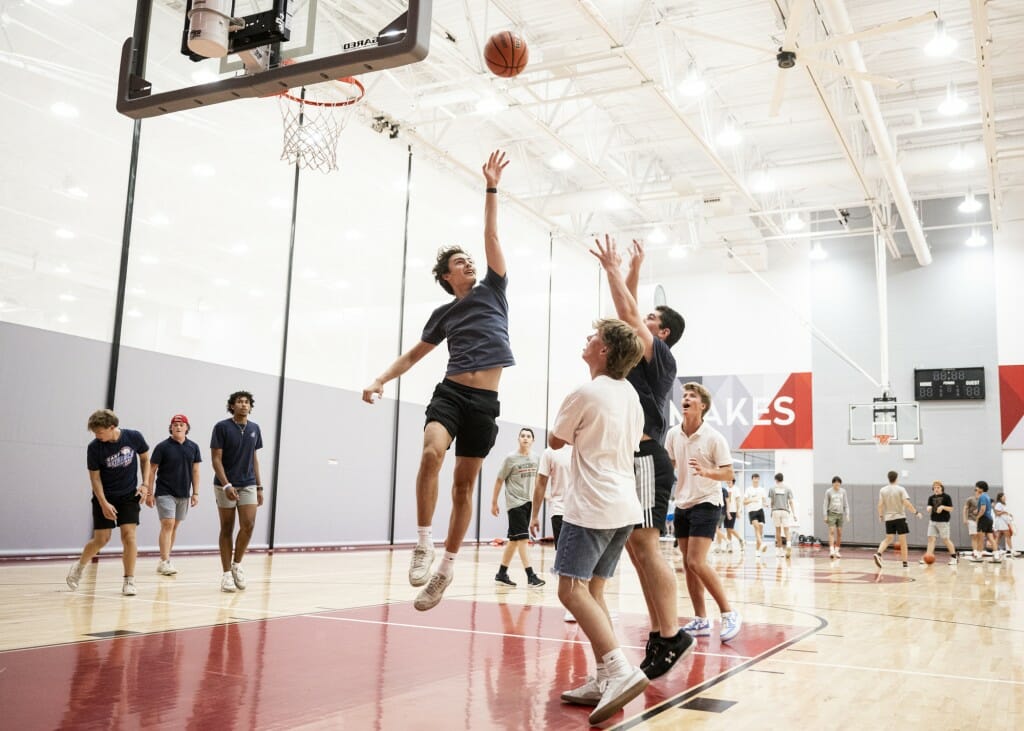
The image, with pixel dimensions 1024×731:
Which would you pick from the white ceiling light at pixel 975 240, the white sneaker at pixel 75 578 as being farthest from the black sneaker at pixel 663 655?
the white ceiling light at pixel 975 240

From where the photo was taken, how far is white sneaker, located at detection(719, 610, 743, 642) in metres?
5.51

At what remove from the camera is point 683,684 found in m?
4.21

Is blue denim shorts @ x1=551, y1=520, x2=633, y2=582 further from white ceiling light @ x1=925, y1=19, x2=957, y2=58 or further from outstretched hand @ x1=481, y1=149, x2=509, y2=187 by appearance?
white ceiling light @ x1=925, y1=19, x2=957, y2=58

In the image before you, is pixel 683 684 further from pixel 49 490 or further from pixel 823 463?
pixel 823 463

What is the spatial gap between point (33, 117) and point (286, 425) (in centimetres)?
544

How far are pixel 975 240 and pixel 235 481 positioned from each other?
61.1 ft

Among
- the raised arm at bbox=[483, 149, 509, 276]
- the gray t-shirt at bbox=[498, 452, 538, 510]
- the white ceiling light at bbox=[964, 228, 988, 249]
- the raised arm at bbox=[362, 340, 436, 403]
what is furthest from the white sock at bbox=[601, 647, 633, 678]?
the white ceiling light at bbox=[964, 228, 988, 249]

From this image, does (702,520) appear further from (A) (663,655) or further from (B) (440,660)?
(B) (440,660)

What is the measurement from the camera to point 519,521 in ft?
30.0

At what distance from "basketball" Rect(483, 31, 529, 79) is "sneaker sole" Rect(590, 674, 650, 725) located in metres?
4.82

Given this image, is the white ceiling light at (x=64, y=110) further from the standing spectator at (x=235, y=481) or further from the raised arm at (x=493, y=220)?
the raised arm at (x=493, y=220)

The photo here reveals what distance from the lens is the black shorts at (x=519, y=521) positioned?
903 centimetres

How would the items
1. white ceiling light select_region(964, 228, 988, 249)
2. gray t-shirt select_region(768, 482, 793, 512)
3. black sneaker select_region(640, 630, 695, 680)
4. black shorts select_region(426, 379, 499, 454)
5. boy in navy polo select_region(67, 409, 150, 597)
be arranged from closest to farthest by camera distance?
1. black sneaker select_region(640, 630, 695, 680)
2. black shorts select_region(426, 379, 499, 454)
3. boy in navy polo select_region(67, 409, 150, 597)
4. gray t-shirt select_region(768, 482, 793, 512)
5. white ceiling light select_region(964, 228, 988, 249)

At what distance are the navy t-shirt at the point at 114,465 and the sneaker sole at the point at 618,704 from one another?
17.4 ft
